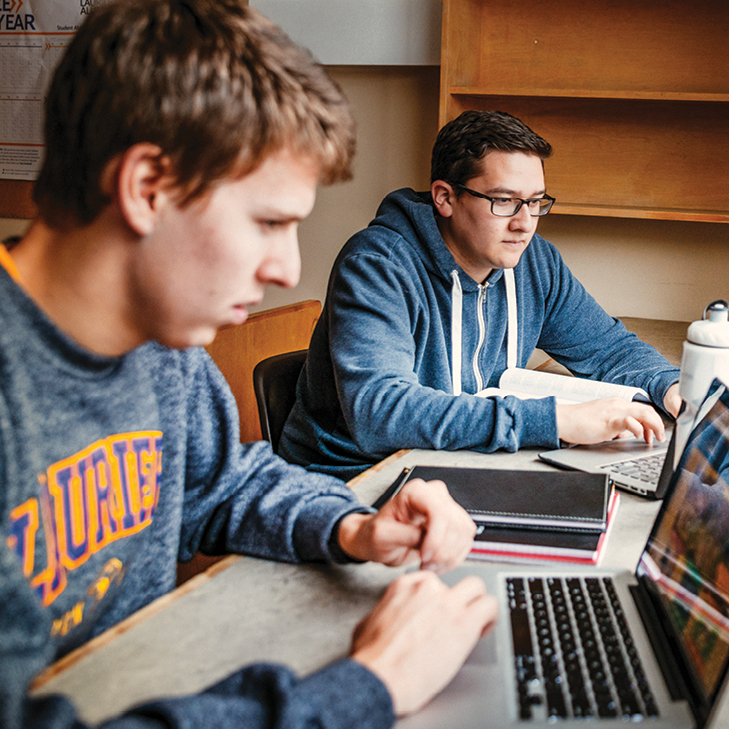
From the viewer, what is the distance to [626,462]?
1235 mm

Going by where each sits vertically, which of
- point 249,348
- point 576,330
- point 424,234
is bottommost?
point 249,348

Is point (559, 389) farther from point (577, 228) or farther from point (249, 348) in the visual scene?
point (577, 228)

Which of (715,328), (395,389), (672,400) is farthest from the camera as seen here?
(672,400)

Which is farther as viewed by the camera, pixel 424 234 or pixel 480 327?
Result: pixel 480 327

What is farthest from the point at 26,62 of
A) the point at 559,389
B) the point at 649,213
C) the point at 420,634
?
the point at 420,634

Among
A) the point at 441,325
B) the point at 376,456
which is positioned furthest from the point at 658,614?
the point at 441,325

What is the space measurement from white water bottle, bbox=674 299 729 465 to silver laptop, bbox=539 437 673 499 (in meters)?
0.05

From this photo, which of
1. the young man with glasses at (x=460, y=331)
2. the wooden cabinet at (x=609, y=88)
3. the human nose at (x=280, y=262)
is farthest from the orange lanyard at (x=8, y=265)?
the wooden cabinet at (x=609, y=88)

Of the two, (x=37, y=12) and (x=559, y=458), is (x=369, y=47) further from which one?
(x=559, y=458)

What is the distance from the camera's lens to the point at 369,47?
272 centimetres

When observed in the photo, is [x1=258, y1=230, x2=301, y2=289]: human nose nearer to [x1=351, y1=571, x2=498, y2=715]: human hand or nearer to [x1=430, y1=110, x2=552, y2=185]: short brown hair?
[x1=351, y1=571, x2=498, y2=715]: human hand

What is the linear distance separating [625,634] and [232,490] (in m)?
0.50

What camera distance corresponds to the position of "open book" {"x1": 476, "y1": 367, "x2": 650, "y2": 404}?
60.9 inches

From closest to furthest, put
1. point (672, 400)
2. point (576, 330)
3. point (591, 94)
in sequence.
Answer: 1. point (672, 400)
2. point (576, 330)
3. point (591, 94)
